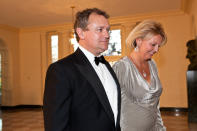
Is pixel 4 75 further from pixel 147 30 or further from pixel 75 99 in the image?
pixel 75 99

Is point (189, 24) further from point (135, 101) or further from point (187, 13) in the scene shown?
point (135, 101)

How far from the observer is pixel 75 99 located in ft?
4.51

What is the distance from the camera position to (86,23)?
5.08ft

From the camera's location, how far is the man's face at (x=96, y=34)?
1.53m

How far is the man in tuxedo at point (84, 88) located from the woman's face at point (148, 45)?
1.78ft

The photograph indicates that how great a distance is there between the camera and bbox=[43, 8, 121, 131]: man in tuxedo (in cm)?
132

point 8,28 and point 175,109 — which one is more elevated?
point 8,28

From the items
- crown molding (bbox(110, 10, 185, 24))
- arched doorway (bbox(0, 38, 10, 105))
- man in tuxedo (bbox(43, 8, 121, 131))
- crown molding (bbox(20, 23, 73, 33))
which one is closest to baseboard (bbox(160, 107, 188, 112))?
crown molding (bbox(110, 10, 185, 24))

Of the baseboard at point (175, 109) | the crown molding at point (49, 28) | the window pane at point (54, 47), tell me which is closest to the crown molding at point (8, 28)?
the crown molding at point (49, 28)

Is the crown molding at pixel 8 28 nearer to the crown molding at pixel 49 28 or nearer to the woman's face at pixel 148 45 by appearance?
the crown molding at pixel 49 28

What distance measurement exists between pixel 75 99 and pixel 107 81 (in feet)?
1.02

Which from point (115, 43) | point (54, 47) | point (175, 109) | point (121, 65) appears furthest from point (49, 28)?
point (121, 65)

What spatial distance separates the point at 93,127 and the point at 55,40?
9906 mm

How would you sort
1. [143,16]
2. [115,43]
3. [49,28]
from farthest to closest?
[49,28]
[115,43]
[143,16]
